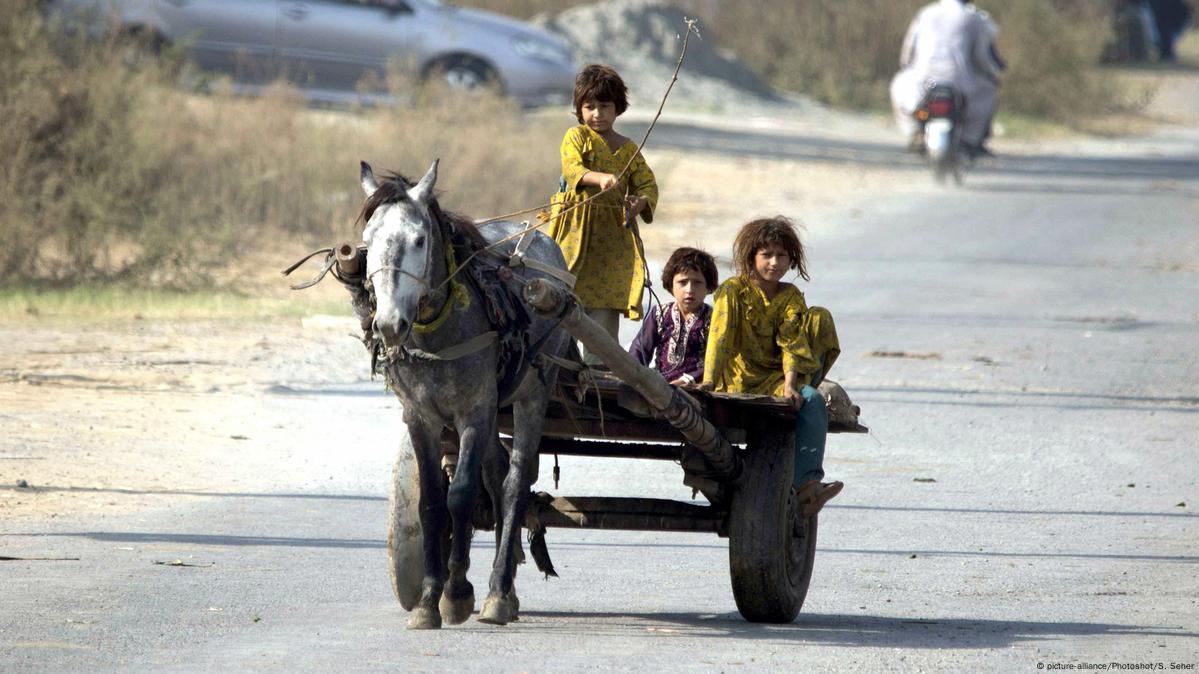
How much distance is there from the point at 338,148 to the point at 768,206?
5522 mm

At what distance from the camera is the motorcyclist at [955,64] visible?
2267 centimetres

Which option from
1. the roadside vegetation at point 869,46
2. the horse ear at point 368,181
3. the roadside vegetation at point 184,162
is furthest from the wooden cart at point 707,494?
the roadside vegetation at point 869,46

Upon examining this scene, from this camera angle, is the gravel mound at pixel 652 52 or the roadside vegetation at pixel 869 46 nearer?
the gravel mound at pixel 652 52

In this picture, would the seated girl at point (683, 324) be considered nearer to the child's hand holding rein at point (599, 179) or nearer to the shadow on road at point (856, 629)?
the child's hand holding rein at point (599, 179)

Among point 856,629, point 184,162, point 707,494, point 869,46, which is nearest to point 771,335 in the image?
point 707,494

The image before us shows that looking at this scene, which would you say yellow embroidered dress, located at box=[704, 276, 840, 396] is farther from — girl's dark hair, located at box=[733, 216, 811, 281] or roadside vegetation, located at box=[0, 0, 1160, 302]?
roadside vegetation, located at box=[0, 0, 1160, 302]

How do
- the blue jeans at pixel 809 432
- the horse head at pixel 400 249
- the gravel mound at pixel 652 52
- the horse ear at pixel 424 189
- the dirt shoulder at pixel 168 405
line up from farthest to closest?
1. the gravel mound at pixel 652 52
2. the dirt shoulder at pixel 168 405
3. the blue jeans at pixel 809 432
4. the horse ear at pixel 424 189
5. the horse head at pixel 400 249

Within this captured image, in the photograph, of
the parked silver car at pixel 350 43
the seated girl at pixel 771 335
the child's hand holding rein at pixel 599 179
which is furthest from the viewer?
the parked silver car at pixel 350 43

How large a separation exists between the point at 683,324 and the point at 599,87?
94cm

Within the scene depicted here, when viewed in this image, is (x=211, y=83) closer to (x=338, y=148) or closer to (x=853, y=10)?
(x=338, y=148)

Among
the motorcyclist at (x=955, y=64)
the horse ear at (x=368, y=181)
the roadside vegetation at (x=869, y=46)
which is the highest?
the roadside vegetation at (x=869, y=46)

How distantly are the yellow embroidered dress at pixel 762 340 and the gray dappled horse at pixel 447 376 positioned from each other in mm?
582

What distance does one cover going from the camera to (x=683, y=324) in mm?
6707

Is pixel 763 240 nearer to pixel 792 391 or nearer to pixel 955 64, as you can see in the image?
pixel 792 391
